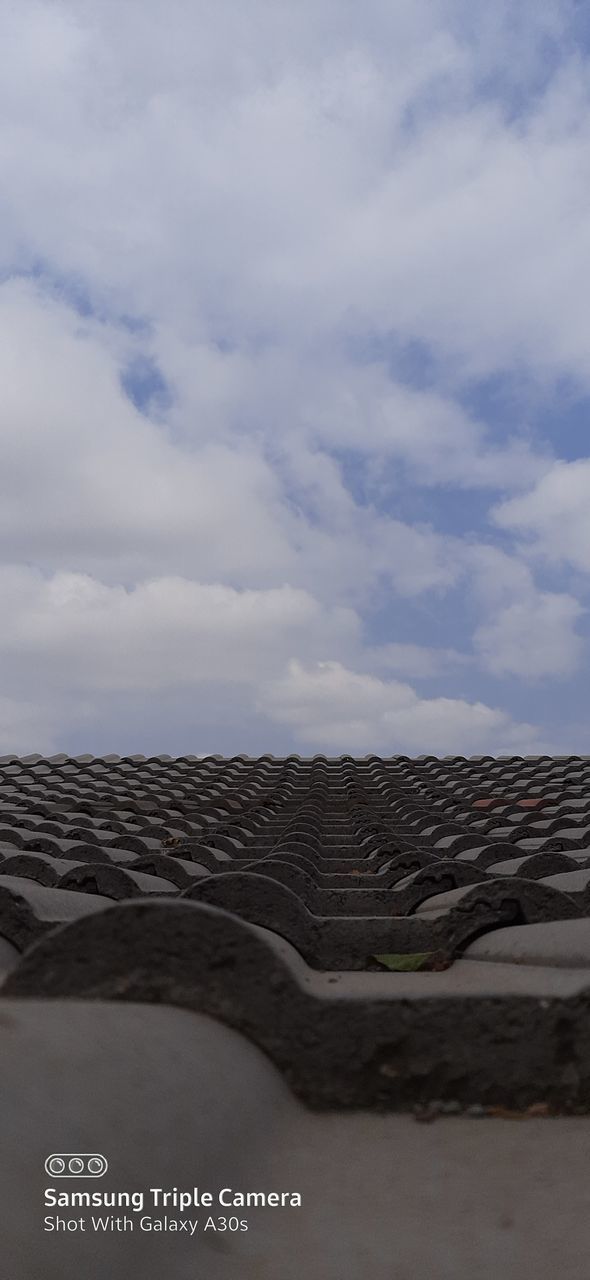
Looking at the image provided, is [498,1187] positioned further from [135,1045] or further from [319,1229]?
[135,1045]

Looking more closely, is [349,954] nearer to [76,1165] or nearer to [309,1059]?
[309,1059]

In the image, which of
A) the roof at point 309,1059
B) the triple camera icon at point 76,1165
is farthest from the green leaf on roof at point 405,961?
the triple camera icon at point 76,1165

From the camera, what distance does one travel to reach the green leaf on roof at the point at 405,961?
75.4 inches

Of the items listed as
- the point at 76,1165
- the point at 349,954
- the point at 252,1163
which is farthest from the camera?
the point at 349,954

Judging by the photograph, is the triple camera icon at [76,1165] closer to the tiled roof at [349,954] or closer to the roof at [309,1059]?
the roof at [309,1059]

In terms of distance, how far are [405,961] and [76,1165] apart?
1.17 metres

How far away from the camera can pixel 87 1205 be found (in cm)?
84

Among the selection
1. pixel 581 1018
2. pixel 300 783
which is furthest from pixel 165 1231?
pixel 300 783

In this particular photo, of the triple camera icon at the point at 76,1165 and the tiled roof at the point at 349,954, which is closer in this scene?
the triple camera icon at the point at 76,1165

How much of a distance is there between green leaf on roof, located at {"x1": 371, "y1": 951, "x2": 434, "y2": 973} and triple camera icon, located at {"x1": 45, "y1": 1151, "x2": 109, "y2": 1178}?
108cm

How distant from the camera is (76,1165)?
0.88m

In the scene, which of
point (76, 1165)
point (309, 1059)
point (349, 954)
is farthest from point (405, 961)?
point (76, 1165)

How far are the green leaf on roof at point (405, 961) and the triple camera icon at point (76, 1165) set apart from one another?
1077 mm

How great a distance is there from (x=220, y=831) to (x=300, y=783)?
3.31m
